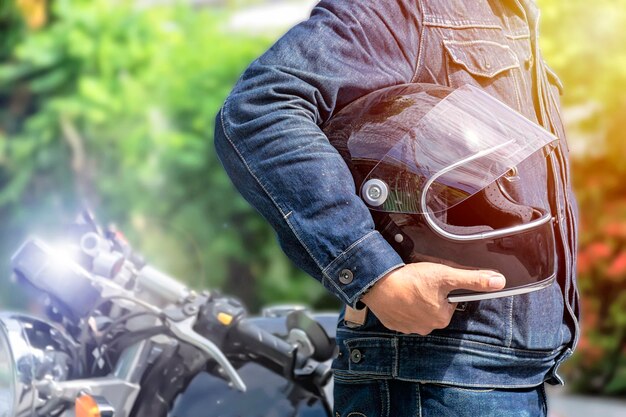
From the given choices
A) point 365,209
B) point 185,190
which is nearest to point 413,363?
point 365,209

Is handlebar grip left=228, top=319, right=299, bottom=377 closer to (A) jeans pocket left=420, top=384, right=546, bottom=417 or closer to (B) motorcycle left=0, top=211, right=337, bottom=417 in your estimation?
(B) motorcycle left=0, top=211, right=337, bottom=417

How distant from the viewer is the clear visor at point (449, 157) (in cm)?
168

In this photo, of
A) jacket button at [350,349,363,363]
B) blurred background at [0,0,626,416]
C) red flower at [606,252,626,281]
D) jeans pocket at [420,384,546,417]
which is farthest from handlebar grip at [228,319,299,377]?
blurred background at [0,0,626,416]

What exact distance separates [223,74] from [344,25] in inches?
237

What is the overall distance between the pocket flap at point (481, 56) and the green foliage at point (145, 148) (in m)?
5.57

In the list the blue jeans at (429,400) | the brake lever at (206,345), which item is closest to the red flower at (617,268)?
the brake lever at (206,345)

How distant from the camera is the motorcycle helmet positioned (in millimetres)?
1674

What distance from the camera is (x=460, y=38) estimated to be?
5.98 ft

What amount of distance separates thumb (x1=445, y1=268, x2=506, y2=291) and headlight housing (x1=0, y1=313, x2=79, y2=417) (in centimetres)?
86

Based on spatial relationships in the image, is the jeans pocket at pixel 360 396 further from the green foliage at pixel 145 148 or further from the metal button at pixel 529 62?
the green foliage at pixel 145 148

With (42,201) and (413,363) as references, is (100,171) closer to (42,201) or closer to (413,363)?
(42,201)

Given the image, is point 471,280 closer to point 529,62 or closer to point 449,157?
point 449,157

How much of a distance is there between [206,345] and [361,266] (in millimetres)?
626

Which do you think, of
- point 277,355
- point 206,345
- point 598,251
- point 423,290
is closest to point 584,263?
point 598,251
